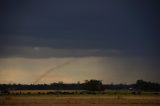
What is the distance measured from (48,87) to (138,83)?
23.0 metres

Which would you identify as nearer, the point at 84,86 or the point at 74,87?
the point at 84,86

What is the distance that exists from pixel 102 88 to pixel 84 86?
4148 millimetres

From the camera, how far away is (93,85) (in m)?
81.8

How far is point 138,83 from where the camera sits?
90.6 metres

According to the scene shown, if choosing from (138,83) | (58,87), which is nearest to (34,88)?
(58,87)

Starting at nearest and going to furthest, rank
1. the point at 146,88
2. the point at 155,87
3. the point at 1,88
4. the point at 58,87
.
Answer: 1. the point at 1,88
2. the point at 155,87
3. the point at 146,88
4. the point at 58,87

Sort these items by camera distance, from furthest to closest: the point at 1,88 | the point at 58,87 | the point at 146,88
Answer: the point at 58,87
the point at 146,88
the point at 1,88

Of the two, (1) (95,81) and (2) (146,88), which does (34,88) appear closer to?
(1) (95,81)

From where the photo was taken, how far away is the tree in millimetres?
81625

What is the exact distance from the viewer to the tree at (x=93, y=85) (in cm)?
8162

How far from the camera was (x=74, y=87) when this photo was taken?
99312 millimetres

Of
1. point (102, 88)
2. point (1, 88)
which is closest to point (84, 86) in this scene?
point (102, 88)

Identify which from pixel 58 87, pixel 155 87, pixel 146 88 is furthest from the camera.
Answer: pixel 58 87

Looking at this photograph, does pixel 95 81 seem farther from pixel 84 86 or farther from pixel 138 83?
pixel 138 83
